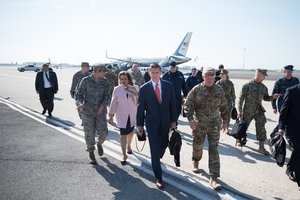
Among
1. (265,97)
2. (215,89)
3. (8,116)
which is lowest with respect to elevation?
(8,116)

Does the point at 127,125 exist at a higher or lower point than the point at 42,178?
higher

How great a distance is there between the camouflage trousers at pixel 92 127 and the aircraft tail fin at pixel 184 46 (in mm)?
44863

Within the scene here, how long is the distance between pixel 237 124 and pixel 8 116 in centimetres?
853

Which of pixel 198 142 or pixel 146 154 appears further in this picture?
pixel 146 154

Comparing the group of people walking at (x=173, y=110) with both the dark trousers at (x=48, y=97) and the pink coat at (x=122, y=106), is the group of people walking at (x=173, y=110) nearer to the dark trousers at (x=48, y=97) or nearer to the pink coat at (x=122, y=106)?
the pink coat at (x=122, y=106)

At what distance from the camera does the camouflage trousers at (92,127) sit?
567cm

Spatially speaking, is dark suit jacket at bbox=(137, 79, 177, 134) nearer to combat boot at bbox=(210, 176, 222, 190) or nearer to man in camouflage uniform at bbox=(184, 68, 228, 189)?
man in camouflage uniform at bbox=(184, 68, 228, 189)

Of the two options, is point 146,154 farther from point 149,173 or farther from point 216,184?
point 216,184

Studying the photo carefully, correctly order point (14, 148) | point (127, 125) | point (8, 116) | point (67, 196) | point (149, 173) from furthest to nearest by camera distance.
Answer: point (8, 116) < point (14, 148) < point (127, 125) < point (149, 173) < point (67, 196)

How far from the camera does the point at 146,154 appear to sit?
6117 mm

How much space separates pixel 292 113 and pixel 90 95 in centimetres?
371

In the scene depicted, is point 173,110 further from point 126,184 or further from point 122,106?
point 126,184

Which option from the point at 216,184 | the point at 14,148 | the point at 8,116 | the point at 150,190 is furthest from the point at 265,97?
the point at 8,116

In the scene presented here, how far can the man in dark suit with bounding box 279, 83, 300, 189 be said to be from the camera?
385 cm
